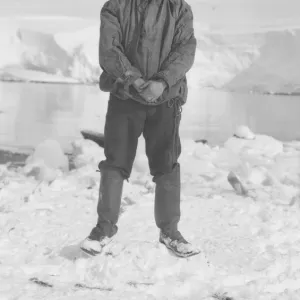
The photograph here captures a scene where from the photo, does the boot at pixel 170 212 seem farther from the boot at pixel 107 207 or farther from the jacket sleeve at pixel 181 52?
the jacket sleeve at pixel 181 52

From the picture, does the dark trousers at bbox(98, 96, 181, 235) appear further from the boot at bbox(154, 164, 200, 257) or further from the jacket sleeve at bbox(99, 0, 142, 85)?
the jacket sleeve at bbox(99, 0, 142, 85)

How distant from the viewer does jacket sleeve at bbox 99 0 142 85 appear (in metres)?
3.00

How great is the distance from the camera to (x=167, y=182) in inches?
128

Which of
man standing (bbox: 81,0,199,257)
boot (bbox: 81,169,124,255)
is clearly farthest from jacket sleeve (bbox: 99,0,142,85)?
boot (bbox: 81,169,124,255)

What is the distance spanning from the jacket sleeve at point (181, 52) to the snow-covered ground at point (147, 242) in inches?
41.1

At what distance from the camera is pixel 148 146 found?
3.20 metres

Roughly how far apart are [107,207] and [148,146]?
0.43m

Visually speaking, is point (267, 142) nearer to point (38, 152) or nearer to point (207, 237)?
point (38, 152)

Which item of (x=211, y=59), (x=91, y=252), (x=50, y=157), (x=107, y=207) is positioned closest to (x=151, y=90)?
(x=107, y=207)

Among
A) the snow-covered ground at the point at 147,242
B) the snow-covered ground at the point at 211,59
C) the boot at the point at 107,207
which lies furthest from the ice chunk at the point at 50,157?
the snow-covered ground at the point at 211,59

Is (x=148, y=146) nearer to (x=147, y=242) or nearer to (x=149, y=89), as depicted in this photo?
(x=149, y=89)

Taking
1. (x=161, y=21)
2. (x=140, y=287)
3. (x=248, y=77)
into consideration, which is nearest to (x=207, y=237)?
(x=140, y=287)

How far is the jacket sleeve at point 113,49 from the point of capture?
3.00 meters

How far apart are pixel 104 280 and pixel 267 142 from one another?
742cm
